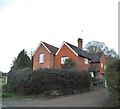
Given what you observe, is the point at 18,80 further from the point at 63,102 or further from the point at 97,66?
the point at 97,66

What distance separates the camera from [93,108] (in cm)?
1262

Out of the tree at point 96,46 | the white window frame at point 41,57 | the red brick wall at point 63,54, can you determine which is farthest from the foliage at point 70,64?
the tree at point 96,46

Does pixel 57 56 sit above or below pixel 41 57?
above

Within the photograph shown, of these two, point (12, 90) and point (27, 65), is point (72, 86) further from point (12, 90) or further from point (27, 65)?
point (27, 65)

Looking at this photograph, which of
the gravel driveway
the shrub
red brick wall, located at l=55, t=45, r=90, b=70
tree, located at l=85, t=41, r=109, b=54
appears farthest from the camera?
tree, located at l=85, t=41, r=109, b=54

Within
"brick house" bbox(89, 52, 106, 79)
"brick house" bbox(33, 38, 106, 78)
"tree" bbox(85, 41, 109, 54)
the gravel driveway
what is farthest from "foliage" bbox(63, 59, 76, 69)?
"tree" bbox(85, 41, 109, 54)

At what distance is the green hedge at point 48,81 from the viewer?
2330cm

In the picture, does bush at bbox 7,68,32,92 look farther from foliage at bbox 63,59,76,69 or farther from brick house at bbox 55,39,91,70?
brick house at bbox 55,39,91,70

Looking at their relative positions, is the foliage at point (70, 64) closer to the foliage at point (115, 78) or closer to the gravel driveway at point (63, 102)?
the gravel driveway at point (63, 102)

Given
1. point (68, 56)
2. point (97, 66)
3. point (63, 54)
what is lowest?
point (97, 66)

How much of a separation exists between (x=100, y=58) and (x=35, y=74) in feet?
85.2

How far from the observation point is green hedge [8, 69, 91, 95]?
23297 mm

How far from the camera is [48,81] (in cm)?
2359

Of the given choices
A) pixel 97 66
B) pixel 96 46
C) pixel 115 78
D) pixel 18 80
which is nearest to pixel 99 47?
pixel 96 46
